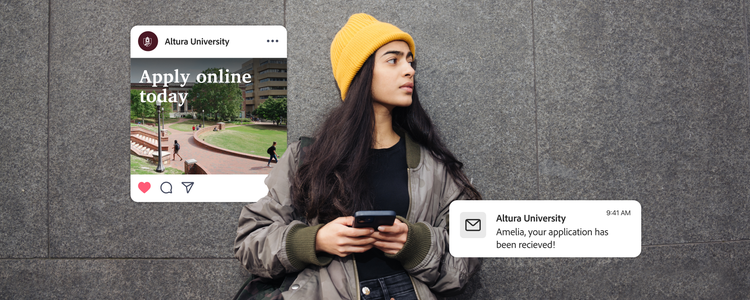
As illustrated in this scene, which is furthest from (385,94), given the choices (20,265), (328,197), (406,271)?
(20,265)

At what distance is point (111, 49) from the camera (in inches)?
117

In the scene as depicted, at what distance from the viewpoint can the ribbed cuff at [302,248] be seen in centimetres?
174

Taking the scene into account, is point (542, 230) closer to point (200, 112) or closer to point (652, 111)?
point (652, 111)

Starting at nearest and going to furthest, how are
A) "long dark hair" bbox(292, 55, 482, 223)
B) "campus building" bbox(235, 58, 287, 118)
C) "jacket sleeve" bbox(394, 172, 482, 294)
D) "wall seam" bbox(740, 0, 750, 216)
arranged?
"jacket sleeve" bbox(394, 172, 482, 294), "long dark hair" bbox(292, 55, 482, 223), "campus building" bbox(235, 58, 287, 118), "wall seam" bbox(740, 0, 750, 216)

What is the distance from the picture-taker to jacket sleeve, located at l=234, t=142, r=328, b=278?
5.79ft

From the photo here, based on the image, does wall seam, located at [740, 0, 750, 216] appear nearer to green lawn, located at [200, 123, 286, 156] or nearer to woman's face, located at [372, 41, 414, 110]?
woman's face, located at [372, 41, 414, 110]

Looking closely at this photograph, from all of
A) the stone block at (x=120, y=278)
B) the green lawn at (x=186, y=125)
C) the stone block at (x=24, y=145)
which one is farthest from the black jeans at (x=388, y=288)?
the stone block at (x=24, y=145)

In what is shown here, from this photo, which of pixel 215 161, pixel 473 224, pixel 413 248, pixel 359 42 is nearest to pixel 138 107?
pixel 215 161

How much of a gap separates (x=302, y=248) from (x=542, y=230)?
60.1 inches

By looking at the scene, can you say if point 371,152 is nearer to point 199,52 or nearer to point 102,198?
point 199,52

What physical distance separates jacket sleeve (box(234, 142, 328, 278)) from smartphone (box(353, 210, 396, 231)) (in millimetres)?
262

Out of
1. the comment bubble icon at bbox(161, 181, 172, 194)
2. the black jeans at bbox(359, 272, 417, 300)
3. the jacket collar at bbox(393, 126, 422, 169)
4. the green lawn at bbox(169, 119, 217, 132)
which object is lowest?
the black jeans at bbox(359, 272, 417, 300)

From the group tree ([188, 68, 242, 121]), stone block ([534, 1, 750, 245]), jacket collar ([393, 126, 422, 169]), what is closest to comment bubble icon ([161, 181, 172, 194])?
tree ([188, 68, 242, 121])

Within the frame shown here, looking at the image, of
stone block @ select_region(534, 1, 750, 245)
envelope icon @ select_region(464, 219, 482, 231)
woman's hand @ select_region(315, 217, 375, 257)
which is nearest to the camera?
woman's hand @ select_region(315, 217, 375, 257)
